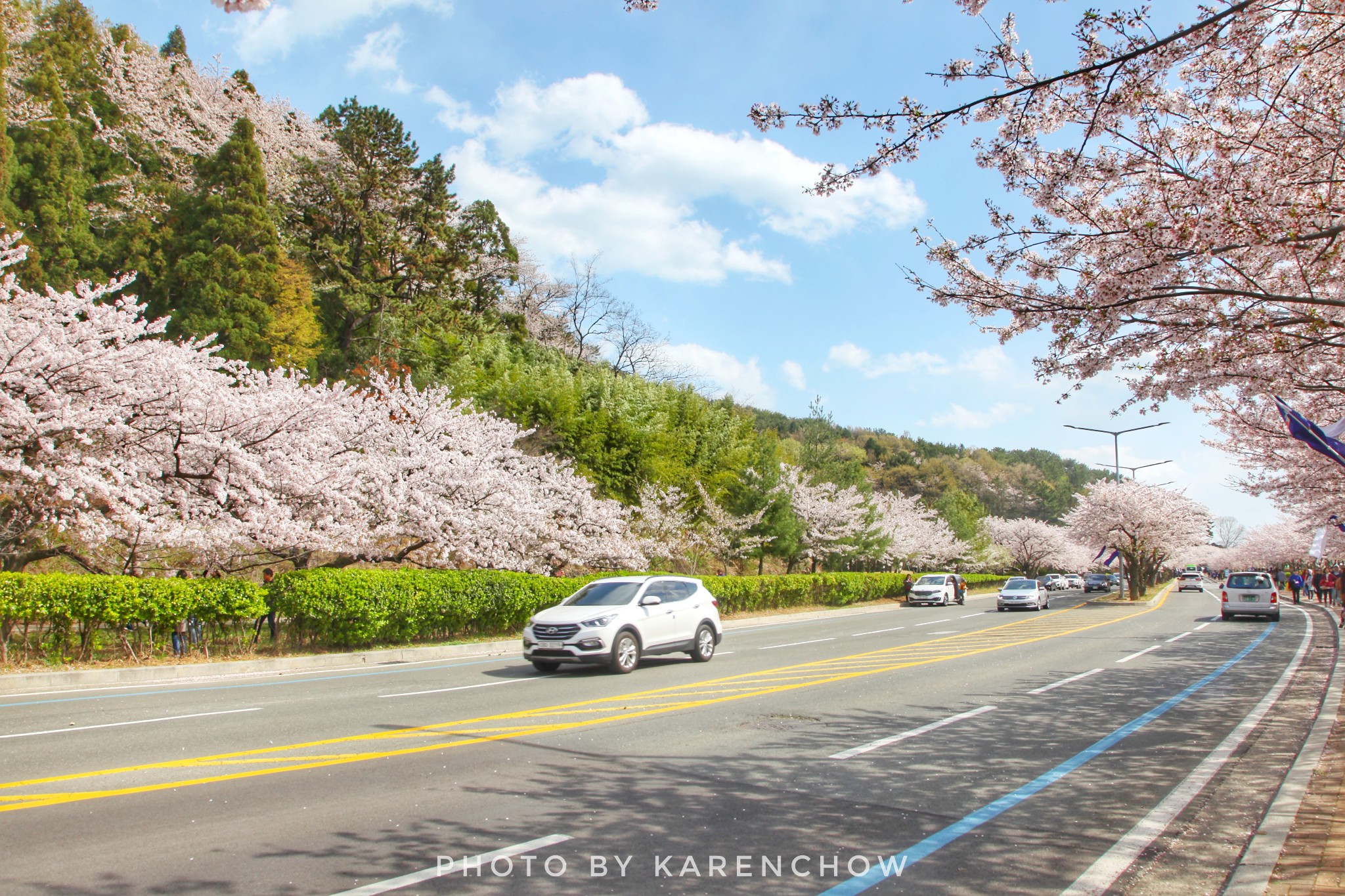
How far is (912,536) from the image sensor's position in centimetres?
5878

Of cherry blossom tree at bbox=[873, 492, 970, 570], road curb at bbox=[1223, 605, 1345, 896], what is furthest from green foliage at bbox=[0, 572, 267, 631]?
cherry blossom tree at bbox=[873, 492, 970, 570]

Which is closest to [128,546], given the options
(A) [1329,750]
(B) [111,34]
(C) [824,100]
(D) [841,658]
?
(D) [841,658]

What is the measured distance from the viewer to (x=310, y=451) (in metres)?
17.9

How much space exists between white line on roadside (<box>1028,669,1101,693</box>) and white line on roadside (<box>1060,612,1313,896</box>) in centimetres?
247

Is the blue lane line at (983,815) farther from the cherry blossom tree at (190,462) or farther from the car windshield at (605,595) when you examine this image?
the cherry blossom tree at (190,462)

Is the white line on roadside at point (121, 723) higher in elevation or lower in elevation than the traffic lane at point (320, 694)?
higher

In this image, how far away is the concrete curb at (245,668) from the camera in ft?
40.8

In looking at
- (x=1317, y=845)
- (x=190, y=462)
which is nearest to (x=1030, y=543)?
(x=190, y=462)

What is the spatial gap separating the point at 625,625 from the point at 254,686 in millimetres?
5782

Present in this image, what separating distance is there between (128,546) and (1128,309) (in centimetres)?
1740

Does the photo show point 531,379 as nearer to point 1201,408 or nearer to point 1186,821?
point 1201,408

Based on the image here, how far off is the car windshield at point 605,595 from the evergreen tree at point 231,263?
1017 inches

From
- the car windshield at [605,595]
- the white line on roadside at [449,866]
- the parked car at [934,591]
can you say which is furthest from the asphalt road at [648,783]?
the parked car at [934,591]

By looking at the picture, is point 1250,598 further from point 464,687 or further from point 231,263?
point 231,263
